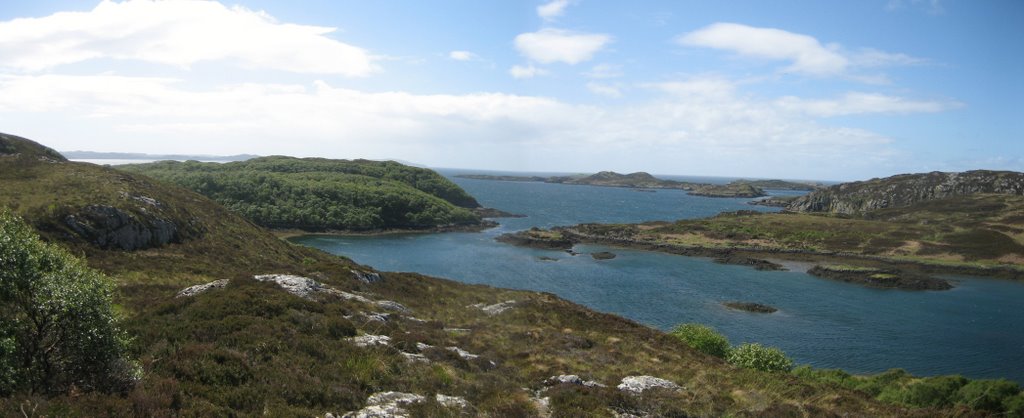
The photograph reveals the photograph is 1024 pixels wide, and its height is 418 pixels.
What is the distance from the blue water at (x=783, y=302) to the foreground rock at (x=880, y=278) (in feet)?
9.68

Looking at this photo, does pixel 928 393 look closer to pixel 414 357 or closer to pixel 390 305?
pixel 414 357

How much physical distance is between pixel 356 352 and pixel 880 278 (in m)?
97.6

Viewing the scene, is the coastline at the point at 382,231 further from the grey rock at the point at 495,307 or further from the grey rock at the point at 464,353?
the grey rock at the point at 464,353

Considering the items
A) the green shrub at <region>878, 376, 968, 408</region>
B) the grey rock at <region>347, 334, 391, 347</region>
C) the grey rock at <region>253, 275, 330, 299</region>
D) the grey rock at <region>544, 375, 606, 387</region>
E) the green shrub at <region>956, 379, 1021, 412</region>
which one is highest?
the grey rock at <region>253, 275, 330, 299</region>

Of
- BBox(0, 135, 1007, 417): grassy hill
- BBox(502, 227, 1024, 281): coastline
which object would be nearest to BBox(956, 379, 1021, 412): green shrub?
BBox(0, 135, 1007, 417): grassy hill

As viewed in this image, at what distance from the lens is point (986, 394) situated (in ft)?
104

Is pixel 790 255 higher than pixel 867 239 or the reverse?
the reverse

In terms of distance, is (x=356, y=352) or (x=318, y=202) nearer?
(x=356, y=352)

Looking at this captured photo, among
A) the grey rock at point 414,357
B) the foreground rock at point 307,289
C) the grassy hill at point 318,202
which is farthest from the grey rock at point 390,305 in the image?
the grassy hill at point 318,202

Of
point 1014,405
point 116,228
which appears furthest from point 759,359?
point 116,228

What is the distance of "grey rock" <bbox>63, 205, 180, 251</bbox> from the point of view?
4012cm

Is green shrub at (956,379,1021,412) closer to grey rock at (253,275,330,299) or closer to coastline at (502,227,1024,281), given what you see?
grey rock at (253,275,330,299)

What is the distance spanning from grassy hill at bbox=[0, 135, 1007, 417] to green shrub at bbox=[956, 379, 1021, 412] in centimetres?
1097

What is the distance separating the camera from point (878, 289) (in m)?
85.0
